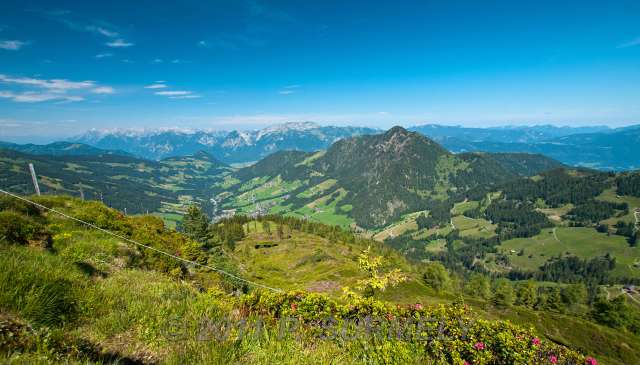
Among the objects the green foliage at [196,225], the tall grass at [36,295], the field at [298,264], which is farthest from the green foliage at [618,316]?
the tall grass at [36,295]

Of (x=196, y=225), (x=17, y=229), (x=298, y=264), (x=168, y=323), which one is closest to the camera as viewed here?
(x=168, y=323)

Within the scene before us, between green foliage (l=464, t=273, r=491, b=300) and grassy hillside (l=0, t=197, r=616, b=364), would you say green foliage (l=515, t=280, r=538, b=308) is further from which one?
grassy hillside (l=0, t=197, r=616, b=364)

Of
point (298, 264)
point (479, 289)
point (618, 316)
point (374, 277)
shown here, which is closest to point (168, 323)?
point (374, 277)

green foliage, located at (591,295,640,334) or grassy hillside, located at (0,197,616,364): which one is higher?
grassy hillside, located at (0,197,616,364)

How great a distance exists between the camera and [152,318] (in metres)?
5.90

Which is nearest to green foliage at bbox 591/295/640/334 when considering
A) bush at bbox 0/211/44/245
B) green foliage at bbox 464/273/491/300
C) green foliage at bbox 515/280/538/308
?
green foliage at bbox 515/280/538/308

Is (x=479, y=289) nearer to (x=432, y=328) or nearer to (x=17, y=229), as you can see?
(x=432, y=328)

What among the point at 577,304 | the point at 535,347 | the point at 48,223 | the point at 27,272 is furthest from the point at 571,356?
the point at 577,304

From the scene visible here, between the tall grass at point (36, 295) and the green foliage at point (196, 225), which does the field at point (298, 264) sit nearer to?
the green foliage at point (196, 225)

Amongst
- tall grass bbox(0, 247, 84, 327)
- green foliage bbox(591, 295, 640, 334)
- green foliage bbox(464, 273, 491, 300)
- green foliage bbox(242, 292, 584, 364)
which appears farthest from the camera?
green foliage bbox(464, 273, 491, 300)

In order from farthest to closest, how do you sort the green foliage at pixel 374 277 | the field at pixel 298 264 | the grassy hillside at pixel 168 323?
1. the field at pixel 298 264
2. the green foliage at pixel 374 277
3. the grassy hillside at pixel 168 323

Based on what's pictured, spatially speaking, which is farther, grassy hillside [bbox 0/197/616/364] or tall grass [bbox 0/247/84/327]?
tall grass [bbox 0/247/84/327]

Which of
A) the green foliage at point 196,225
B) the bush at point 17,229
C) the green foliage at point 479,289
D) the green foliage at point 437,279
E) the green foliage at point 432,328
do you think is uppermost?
the bush at point 17,229

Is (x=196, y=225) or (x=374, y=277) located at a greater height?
(x=374, y=277)
